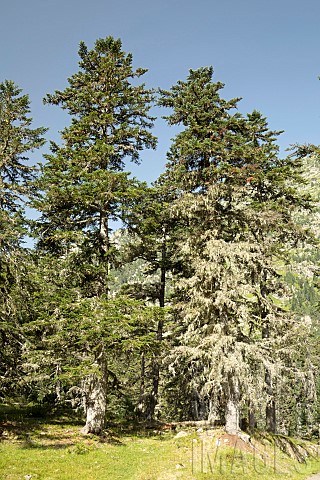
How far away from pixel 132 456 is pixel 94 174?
11328mm

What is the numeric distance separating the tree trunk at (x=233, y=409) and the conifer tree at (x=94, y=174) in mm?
5280

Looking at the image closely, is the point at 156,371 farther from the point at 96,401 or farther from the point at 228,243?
the point at 228,243

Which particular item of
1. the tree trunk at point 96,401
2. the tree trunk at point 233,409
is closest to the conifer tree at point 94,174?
the tree trunk at point 96,401

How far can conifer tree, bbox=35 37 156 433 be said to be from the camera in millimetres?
14922

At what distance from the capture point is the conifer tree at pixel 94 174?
14.9 m

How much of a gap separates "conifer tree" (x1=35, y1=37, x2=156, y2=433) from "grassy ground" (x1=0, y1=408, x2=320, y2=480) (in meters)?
1.83

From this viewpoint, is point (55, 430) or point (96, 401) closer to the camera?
point (96, 401)

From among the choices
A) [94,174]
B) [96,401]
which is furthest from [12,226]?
[96,401]

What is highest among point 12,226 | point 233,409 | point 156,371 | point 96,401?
point 12,226

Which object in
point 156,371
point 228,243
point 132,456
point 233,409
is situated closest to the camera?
point 132,456

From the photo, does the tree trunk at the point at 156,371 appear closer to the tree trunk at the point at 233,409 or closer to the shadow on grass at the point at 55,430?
the shadow on grass at the point at 55,430

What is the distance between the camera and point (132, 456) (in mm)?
12289

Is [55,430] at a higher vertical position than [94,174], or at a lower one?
lower

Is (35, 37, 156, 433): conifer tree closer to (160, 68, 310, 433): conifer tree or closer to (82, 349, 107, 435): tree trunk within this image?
(82, 349, 107, 435): tree trunk
